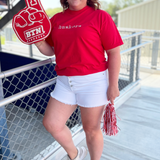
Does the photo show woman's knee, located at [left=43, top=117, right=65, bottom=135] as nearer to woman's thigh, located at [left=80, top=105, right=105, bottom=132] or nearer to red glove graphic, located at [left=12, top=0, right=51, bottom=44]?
woman's thigh, located at [left=80, top=105, right=105, bottom=132]

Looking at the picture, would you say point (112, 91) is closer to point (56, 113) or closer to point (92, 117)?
point (92, 117)

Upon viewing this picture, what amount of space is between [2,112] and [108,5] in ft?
81.6

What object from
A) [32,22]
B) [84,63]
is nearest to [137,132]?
[84,63]

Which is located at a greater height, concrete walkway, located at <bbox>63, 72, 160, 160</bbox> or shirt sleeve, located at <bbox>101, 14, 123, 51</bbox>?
shirt sleeve, located at <bbox>101, 14, 123, 51</bbox>

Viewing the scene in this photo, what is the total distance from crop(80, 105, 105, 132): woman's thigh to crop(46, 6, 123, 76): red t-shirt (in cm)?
24

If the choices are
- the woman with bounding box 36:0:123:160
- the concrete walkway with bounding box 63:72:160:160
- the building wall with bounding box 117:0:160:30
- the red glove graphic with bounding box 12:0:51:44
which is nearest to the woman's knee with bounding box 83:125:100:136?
the woman with bounding box 36:0:123:160

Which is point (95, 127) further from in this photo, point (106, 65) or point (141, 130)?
point (141, 130)

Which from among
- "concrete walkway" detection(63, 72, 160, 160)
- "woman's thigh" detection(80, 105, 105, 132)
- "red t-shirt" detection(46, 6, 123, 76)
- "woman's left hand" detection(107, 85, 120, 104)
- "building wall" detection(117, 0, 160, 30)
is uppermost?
"red t-shirt" detection(46, 6, 123, 76)

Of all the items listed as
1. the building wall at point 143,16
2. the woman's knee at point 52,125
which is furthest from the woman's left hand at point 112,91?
the building wall at point 143,16

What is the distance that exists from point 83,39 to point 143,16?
8.73 m

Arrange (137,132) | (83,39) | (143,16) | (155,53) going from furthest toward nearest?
(143,16) → (155,53) → (137,132) → (83,39)

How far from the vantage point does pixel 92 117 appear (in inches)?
49.3

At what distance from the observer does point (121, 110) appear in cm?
255

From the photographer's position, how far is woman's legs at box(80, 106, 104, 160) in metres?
1.25
